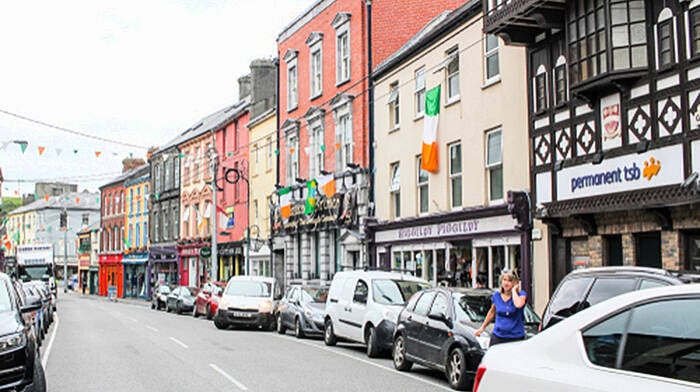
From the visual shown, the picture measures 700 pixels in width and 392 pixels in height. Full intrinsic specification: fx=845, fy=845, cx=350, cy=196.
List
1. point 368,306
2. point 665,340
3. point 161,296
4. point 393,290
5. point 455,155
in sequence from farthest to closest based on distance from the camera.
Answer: point 161,296 → point 455,155 → point 393,290 → point 368,306 → point 665,340

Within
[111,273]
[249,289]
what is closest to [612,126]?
[249,289]

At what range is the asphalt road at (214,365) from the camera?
41.3ft

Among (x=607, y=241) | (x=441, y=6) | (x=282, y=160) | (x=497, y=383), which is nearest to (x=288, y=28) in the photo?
(x=282, y=160)

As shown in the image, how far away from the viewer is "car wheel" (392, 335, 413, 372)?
1449 centimetres

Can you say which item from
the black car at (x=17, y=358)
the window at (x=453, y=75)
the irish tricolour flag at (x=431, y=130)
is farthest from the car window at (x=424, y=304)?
the irish tricolour flag at (x=431, y=130)

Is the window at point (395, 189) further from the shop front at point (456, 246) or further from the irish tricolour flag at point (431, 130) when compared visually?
the irish tricolour flag at point (431, 130)

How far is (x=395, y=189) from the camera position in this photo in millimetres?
28625

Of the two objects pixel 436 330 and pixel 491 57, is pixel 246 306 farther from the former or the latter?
pixel 436 330

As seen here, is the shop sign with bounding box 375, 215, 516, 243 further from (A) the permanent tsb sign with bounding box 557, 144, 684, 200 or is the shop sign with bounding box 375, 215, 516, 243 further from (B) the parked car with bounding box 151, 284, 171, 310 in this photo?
(B) the parked car with bounding box 151, 284, 171, 310

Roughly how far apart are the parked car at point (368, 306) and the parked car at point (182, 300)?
18.6 meters

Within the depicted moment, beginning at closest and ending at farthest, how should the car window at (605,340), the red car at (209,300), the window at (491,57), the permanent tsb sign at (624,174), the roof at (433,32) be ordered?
the car window at (605,340), the permanent tsb sign at (624,174), the window at (491,57), the roof at (433,32), the red car at (209,300)

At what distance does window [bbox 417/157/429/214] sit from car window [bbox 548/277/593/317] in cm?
1643

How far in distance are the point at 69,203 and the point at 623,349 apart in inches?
4137

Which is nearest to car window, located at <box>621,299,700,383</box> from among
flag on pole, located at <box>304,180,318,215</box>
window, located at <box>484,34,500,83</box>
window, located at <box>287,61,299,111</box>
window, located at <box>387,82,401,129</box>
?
window, located at <box>484,34,500,83</box>
